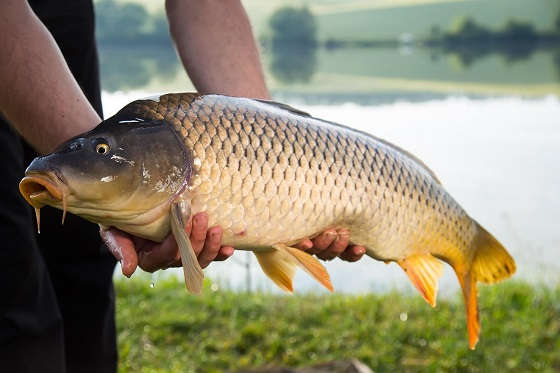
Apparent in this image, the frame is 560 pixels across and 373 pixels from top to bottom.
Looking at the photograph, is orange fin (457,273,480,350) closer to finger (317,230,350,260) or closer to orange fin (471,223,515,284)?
orange fin (471,223,515,284)

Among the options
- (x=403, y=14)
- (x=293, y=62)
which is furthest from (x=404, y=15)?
(x=293, y=62)

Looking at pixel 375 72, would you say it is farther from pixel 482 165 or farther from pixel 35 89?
pixel 35 89

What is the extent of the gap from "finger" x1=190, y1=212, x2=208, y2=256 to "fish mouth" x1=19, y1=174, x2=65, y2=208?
207 mm

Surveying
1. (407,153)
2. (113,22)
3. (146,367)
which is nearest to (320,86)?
(113,22)

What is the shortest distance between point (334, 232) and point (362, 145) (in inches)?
6.7

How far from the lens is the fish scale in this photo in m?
1.19

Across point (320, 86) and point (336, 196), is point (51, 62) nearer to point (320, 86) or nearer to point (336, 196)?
point (336, 196)

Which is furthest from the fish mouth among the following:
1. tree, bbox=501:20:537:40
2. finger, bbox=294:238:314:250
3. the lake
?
tree, bbox=501:20:537:40

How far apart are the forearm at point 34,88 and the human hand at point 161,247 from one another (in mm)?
206

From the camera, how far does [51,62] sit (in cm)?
132

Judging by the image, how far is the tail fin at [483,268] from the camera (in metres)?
1.59

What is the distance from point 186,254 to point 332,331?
2.17 metres

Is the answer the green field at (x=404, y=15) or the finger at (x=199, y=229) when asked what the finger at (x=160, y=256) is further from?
the green field at (x=404, y=15)

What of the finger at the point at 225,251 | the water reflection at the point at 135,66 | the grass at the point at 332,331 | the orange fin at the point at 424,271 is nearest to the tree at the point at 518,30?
the water reflection at the point at 135,66
